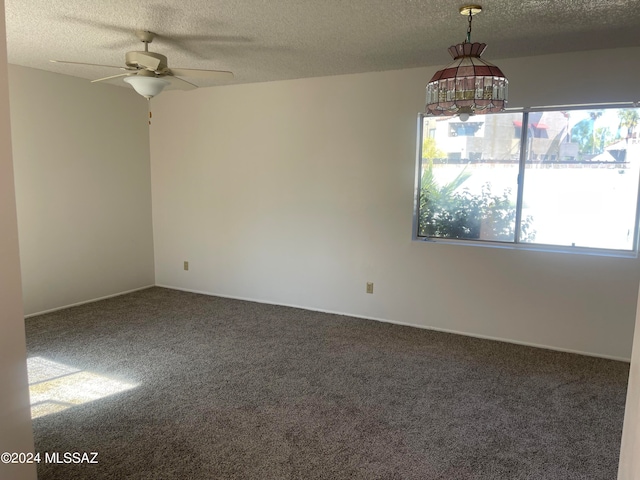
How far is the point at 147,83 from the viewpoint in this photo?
2988 mm

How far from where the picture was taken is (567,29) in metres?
3.00

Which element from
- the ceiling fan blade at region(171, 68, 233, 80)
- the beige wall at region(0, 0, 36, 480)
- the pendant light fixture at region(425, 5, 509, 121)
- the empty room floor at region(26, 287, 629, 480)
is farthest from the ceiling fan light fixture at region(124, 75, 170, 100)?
the empty room floor at region(26, 287, 629, 480)

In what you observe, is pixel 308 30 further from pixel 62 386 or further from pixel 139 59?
pixel 62 386

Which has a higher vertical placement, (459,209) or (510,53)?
(510,53)

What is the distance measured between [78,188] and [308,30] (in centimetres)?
329

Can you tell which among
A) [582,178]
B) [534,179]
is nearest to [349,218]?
[534,179]

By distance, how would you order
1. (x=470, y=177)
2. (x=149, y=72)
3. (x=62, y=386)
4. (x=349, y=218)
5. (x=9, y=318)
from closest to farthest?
(x=9, y=318)
(x=149, y=72)
(x=62, y=386)
(x=470, y=177)
(x=349, y=218)

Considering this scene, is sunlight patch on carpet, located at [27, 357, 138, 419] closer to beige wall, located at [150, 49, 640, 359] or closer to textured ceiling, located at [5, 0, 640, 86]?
beige wall, located at [150, 49, 640, 359]

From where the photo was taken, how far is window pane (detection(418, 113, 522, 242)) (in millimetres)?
4008

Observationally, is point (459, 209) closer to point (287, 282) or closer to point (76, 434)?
point (287, 282)

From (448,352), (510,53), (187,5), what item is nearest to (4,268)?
(187,5)

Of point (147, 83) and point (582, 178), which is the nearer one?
point (147, 83)

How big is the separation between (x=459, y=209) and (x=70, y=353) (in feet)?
12.0

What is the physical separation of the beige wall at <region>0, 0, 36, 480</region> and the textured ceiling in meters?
1.58
